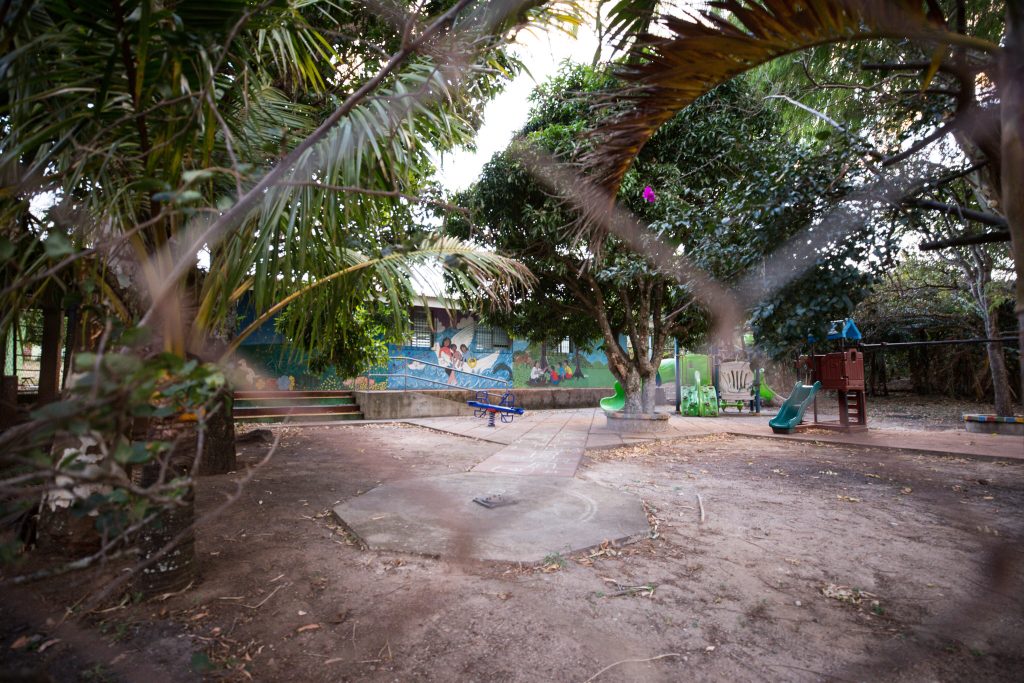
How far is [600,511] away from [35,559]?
144 inches

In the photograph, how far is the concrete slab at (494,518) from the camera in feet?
10.7

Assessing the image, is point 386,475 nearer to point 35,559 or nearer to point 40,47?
point 35,559

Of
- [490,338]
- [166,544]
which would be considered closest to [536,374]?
[490,338]

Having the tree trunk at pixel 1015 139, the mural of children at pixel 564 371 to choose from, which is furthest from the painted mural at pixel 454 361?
the tree trunk at pixel 1015 139

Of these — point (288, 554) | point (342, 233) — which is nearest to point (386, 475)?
point (288, 554)

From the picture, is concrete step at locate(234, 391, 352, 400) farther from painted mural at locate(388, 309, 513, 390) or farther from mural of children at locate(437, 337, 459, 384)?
mural of children at locate(437, 337, 459, 384)

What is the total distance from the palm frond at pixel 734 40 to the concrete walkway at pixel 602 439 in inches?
163

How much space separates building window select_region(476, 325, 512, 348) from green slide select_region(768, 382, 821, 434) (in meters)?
9.28

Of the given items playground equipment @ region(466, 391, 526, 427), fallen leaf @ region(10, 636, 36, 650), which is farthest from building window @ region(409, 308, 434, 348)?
fallen leaf @ region(10, 636, 36, 650)

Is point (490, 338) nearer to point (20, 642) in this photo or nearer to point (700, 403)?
point (700, 403)

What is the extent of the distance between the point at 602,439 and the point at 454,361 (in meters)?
8.60

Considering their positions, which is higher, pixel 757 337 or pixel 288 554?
pixel 757 337

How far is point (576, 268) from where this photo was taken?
962 centimetres

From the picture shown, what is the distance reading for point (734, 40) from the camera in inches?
76.6
